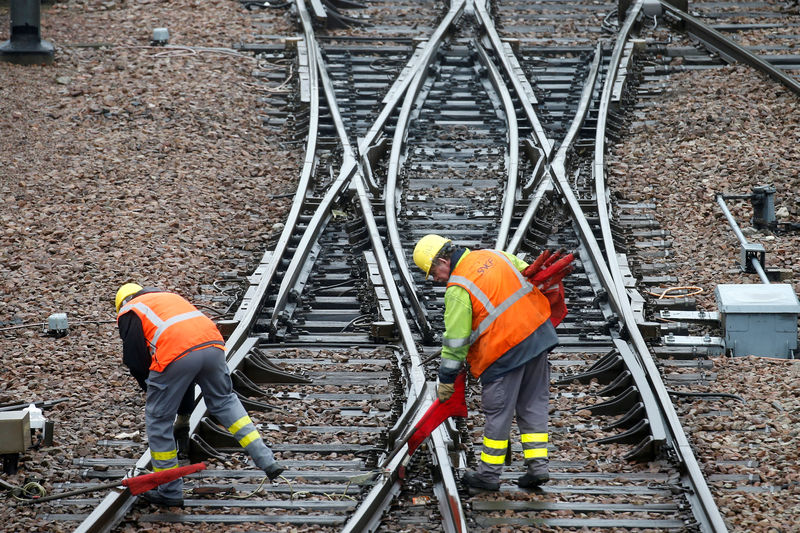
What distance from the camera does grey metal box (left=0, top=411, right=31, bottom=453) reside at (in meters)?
7.09

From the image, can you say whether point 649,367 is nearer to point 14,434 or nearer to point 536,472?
point 536,472

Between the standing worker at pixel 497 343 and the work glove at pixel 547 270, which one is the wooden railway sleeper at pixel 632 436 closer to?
the standing worker at pixel 497 343

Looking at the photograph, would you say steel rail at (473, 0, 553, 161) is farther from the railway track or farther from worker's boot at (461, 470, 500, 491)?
worker's boot at (461, 470, 500, 491)

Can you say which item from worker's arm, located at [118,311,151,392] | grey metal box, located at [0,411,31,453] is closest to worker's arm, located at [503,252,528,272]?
worker's arm, located at [118,311,151,392]

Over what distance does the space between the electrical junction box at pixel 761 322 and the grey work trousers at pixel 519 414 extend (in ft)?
8.57

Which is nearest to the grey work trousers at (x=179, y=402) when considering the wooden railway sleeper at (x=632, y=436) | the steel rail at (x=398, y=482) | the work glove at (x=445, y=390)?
the steel rail at (x=398, y=482)

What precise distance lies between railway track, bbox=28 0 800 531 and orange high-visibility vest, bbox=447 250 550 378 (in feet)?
2.55

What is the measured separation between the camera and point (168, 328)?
681 cm

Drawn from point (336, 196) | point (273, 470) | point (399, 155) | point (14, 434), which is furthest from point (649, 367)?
point (399, 155)

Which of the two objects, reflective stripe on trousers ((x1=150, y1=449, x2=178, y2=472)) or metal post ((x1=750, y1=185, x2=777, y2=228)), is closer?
reflective stripe on trousers ((x1=150, y1=449, x2=178, y2=472))

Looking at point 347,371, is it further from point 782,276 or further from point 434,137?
point 434,137

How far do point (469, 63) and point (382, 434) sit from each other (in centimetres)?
974

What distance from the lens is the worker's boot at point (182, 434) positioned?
743 cm

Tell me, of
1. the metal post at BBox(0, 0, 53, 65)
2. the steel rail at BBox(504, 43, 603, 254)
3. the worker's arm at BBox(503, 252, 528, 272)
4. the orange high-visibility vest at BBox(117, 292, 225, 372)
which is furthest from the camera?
the metal post at BBox(0, 0, 53, 65)
